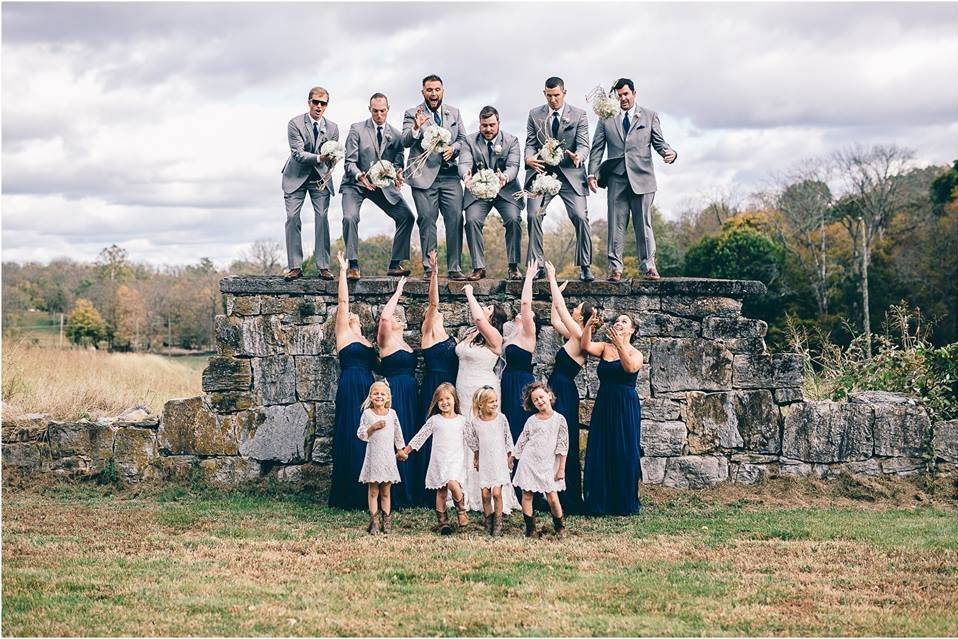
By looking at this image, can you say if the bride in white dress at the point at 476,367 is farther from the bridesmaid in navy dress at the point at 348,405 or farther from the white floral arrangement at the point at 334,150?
the white floral arrangement at the point at 334,150

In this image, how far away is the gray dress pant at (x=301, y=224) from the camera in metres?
10.4

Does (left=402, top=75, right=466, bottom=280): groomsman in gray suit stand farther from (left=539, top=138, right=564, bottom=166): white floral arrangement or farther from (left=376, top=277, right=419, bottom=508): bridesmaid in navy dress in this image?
(left=376, top=277, right=419, bottom=508): bridesmaid in navy dress

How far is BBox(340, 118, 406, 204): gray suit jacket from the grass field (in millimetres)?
3203

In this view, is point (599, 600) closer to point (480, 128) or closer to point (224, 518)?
point (224, 518)

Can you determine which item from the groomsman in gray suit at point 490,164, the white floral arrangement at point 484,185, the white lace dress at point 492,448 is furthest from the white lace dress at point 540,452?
the white floral arrangement at point 484,185

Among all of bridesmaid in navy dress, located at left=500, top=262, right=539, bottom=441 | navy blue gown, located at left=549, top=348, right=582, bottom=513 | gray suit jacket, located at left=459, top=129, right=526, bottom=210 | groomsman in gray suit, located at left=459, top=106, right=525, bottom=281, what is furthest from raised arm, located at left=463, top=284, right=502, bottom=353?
gray suit jacket, located at left=459, top=129, right=526, bottom=210

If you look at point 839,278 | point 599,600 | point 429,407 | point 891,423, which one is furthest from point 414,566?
point 839,278

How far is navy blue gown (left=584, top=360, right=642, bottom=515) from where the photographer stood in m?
9.39

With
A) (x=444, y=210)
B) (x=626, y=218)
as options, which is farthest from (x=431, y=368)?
(x=626, y=218)

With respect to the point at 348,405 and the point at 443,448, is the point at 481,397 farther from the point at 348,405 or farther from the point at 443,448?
the point at 348,405

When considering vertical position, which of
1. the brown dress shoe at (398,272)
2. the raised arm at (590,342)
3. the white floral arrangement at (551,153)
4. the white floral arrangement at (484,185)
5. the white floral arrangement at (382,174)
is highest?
the white floral arrangement at (551,153)

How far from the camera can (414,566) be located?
741 centimetres

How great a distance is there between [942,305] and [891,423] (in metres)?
15.9

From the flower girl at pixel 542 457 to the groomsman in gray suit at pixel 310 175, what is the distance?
306cm
